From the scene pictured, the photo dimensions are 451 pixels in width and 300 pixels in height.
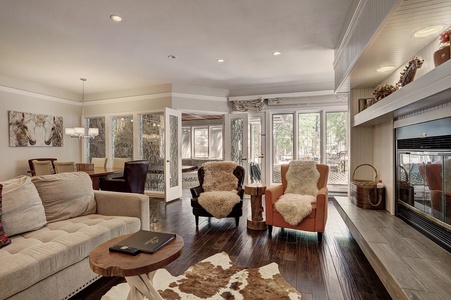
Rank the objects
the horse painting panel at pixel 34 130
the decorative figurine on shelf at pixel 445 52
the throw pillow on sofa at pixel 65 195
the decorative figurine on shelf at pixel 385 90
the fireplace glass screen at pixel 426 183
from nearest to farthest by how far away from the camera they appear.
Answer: the decorative figurine on shelf at pixel 445 52, the fireplace glass screen at pixel 426 183, the throw pillow on sofa at pixel 65 195, the decorative figurine on shelf at pixel 385 90, the horse painting panel at pixel 34 130

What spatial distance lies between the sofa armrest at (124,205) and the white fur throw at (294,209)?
5.30ft

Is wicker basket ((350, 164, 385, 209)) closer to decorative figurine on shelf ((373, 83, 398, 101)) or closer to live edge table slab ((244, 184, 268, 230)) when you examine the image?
decorative figurine on shelf ((373, 83, 398, 101))

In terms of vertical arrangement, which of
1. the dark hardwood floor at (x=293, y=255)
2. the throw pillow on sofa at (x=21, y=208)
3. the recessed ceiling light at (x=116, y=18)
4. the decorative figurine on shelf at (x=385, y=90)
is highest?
the recessed ceiling light at (x=116, y=18)

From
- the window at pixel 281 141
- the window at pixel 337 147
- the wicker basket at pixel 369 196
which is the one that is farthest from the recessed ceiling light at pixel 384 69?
the window at pixel 281 141

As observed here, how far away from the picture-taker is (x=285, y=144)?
18.9ft

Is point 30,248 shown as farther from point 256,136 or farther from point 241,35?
point 256,136

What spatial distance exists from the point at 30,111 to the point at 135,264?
586 centimetres

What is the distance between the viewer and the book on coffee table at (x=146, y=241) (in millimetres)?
1428

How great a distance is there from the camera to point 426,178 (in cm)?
213

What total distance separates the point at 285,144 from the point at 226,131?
151 cm

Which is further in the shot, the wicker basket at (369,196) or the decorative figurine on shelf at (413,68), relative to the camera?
the wicker basket at (369,196)

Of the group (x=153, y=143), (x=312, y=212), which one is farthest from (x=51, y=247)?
(x=153, y=143)

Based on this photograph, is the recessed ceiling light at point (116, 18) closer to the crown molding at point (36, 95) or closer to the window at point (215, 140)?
the crown molding at point (36, 95)

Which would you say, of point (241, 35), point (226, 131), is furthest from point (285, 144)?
point (241, 35)
